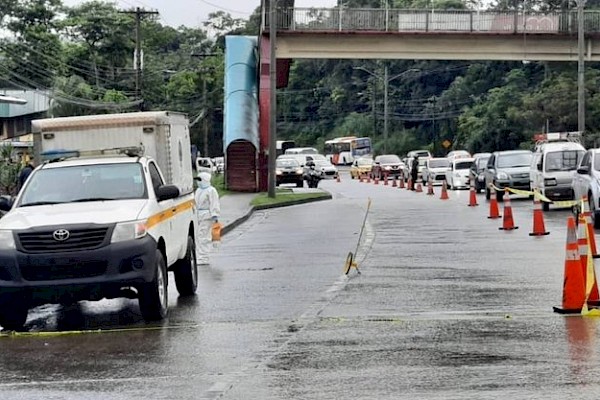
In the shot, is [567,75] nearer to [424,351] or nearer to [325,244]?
[325,244]

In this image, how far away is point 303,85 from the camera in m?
128

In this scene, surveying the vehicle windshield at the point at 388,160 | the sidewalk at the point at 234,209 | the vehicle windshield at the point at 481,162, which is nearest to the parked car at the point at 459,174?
the vehicle windshield at the point at 481,162

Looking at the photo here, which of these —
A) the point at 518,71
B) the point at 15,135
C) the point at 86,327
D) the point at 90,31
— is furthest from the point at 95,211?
the point at 518,71

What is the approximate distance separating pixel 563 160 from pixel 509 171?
6884mm

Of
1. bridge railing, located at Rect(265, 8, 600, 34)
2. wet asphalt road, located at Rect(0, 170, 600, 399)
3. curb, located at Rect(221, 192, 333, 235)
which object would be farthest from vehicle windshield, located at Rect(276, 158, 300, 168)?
wet asphalt road, located at Rect(0, 170, 600, 399)

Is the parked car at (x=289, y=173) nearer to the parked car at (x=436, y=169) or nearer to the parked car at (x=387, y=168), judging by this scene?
the parked car at (x=436, y=169)

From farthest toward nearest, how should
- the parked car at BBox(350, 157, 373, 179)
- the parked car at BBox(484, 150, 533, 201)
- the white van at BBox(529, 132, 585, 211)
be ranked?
the parked car at BBox(350, 157, 373, 179) → the parked car at BBox(484, 150, 533, 201) → the white van at BBox(529, 132, 585, 211)

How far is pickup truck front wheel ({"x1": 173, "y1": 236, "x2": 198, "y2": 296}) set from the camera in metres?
15.3

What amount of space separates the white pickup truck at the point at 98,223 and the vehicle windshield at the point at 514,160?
2657cm

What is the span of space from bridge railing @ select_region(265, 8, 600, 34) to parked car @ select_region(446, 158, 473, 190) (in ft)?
19.8

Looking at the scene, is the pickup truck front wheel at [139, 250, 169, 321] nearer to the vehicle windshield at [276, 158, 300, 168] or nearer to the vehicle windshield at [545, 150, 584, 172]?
the vehicle windshield at [545, 150, 584, 172]

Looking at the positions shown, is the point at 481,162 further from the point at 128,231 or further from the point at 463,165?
the point at 128,231

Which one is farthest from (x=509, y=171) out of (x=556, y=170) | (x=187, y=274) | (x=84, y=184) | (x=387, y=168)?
(x=387, y=168)

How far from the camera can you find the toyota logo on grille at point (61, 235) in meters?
12.0
